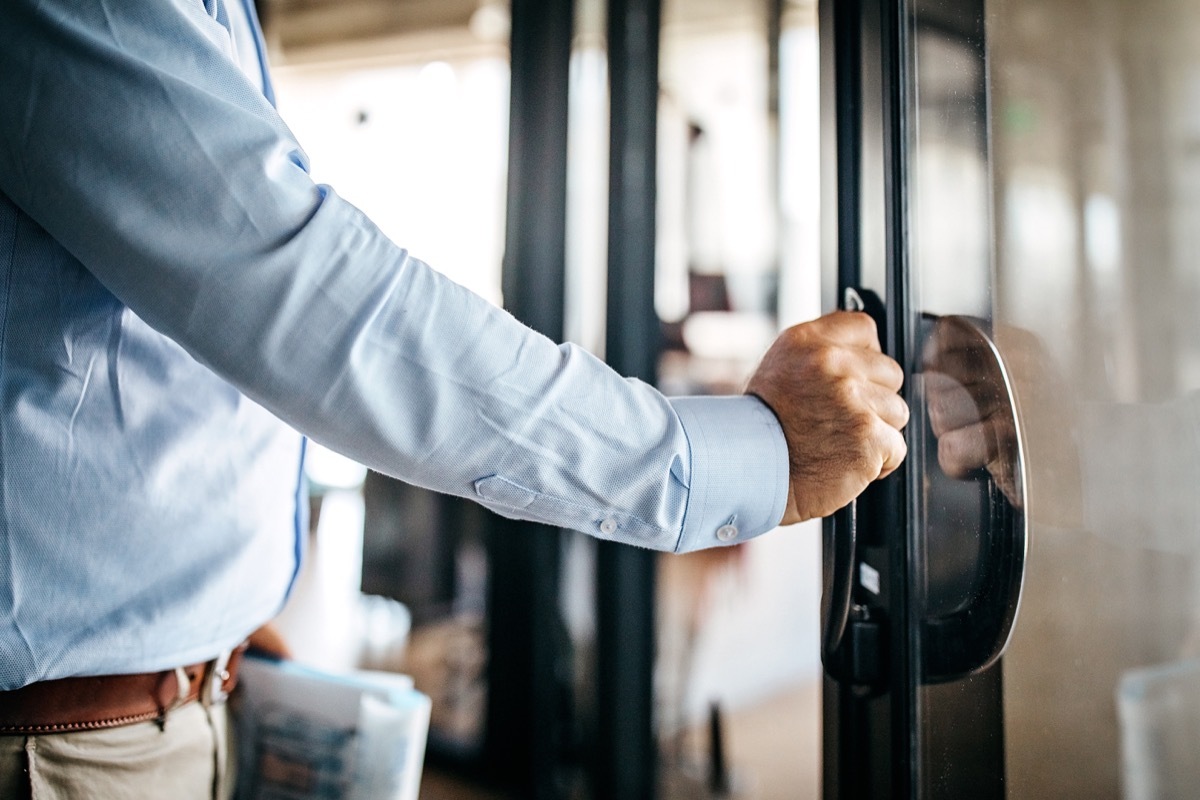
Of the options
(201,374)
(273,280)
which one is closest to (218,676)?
(201,374)

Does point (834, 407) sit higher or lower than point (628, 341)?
lower

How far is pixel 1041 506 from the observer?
26.5 inches

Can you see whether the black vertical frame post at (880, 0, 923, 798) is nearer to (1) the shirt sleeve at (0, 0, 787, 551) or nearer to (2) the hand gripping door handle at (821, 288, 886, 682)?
(2) the hand gripping door handle at (821, 288, 886, 682)

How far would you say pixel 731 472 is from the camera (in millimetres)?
725

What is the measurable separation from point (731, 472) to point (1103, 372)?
30 centimetres

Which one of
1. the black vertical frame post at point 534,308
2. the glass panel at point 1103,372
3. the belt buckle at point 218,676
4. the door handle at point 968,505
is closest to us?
the glass panel at point 1103,372

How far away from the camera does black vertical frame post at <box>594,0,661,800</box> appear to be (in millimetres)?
2139

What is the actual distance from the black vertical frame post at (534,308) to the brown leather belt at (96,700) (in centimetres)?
143

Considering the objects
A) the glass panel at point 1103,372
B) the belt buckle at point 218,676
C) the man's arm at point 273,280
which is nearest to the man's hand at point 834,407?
the man's arm at point 273,280

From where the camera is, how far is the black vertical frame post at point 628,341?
7.02ft

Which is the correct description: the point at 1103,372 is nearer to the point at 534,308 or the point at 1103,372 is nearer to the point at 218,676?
the point at 218,676

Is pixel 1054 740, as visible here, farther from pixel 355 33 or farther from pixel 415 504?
pixel 355 33

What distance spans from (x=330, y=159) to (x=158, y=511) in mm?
2342

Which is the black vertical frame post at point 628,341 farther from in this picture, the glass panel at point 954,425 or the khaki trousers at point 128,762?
the glass panel at point 954,425
